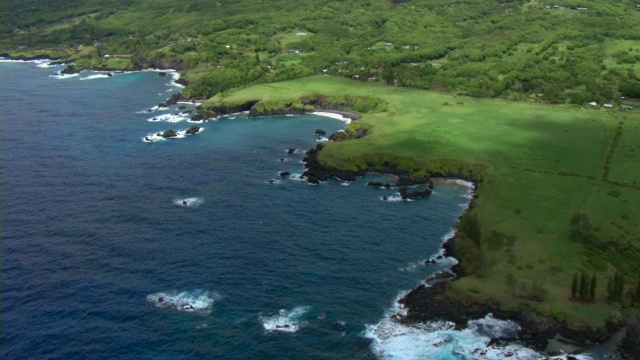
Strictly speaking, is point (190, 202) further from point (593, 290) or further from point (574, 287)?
point (593, 290)

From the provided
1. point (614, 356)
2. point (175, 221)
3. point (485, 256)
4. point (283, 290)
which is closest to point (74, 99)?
point (175, 221)

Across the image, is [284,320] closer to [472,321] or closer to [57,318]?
[472,321]

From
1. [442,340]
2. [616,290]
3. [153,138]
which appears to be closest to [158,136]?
[153,138]

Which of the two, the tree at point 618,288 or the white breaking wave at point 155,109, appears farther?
the white breaking wave at point 155,109

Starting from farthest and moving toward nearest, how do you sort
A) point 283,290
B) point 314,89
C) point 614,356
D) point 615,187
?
point 314,89, point 615,187, point 283,290, point 614,356

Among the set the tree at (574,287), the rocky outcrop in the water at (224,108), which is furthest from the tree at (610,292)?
the rocky outcrop in the water at (224,108)

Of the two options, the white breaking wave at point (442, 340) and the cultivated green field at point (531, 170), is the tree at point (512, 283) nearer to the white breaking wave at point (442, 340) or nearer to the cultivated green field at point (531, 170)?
the cultivated green field at point (531, 170)

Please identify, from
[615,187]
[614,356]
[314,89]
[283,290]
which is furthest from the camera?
[314,89]
